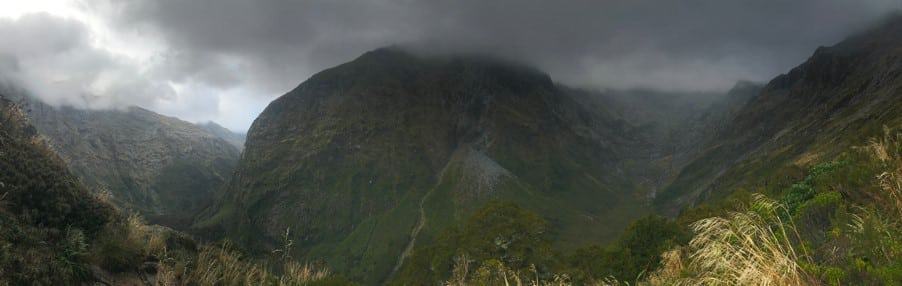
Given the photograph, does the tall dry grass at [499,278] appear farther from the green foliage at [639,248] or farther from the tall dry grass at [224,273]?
the green foliage at [639,248]

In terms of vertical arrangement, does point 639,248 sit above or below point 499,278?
below

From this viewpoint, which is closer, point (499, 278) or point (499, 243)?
point (499, 278)

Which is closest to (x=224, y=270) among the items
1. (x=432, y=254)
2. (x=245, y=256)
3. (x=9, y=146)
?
(x=245, y=256)

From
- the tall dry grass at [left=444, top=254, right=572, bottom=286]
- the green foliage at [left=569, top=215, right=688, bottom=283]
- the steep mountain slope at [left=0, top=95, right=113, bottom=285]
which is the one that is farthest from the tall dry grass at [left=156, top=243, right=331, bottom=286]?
the green foliage at [left=569, top=215, right=688, bottom=283]

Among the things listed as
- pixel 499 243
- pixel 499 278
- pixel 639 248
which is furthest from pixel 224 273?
pixel 499 243

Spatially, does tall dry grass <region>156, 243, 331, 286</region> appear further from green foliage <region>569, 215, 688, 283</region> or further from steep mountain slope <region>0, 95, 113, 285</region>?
green foliage <region>569, 215, 688, 283</region>

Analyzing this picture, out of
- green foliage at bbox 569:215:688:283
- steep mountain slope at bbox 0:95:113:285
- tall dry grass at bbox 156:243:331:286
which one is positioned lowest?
green foliage at bbox 569:215:688:283

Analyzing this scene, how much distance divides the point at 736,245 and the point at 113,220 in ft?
51.3

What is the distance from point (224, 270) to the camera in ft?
46.3

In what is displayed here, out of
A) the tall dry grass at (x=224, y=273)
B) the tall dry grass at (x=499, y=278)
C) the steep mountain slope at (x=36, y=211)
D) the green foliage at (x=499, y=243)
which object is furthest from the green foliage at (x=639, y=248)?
the steep mountain slope at (x=36, y=211)

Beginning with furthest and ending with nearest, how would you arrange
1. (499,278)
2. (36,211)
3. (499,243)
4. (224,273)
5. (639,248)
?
(499,243)
(639,248)
(499,278)
(224,273)
(36,211)

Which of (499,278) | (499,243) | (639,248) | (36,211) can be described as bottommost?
(499,243)

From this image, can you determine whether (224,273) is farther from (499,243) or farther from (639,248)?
(499,243)

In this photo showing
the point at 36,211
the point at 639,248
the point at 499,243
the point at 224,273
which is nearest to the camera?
the point at 36,211
